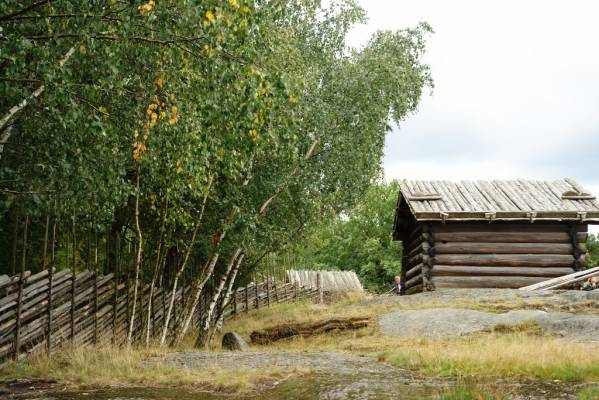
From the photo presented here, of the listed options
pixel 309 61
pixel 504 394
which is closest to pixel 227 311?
pixel 309 61

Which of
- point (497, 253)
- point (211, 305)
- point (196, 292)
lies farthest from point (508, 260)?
point (196, 292)

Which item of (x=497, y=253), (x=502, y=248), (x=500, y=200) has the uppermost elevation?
(x=500, y=200)

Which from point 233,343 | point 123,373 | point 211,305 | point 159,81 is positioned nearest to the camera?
point 159,81

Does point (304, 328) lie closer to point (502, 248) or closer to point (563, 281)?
point (502, 248)

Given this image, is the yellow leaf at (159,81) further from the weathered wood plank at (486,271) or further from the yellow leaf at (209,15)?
the weathered wood plank at (486,271)

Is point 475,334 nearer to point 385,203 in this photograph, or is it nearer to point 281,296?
point 281,296

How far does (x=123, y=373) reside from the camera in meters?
8.06

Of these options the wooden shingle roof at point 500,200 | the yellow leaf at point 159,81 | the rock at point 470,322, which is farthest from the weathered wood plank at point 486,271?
the yellow leaf at point 159,81

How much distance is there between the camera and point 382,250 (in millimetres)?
49031

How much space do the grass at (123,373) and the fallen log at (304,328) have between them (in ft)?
18.1

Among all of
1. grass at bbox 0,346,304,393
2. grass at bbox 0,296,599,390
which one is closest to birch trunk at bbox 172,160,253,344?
grass at bbox 0,296,599,390

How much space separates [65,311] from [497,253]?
1246cm

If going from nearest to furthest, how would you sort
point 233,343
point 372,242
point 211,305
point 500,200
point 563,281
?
1. point 233,343
2. point 211,305
3. point 563,281
4. point 500,200
5. point 372,242

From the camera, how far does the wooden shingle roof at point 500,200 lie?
17.6 m
